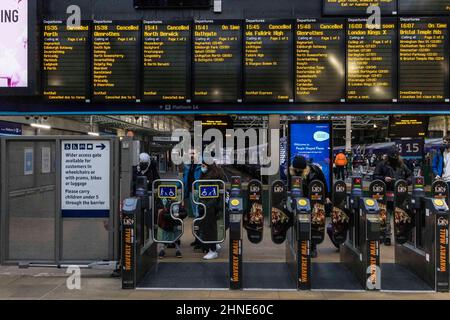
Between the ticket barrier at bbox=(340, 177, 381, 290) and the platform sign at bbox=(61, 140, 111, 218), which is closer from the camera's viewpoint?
the ticket barrier at bbox=(340, 177, 381, 290)

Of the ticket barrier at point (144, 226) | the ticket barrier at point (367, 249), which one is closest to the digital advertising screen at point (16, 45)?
the ticket barrier at point (144, 226)

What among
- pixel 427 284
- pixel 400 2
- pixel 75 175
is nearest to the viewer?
pixel 427 284

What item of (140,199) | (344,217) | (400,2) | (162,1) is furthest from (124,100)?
(400,2)

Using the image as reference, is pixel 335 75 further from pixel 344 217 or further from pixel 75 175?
pixel 75 175

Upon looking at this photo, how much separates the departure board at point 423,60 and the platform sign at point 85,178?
5343 millimetres

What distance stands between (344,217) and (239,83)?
119 inches

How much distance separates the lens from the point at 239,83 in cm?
841

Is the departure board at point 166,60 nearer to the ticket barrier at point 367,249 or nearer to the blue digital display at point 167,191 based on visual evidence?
the blue digital display at point 167,191

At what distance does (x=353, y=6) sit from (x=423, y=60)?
5.18 ft

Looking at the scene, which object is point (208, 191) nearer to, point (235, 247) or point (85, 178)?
point (235, 247)

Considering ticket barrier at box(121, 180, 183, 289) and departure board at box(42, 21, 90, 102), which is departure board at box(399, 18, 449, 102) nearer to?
ticket barrier at box(121, 180, 183, 289)

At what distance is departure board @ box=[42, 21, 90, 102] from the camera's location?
27.7ft

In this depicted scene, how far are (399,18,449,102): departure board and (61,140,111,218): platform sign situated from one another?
534 centimetres

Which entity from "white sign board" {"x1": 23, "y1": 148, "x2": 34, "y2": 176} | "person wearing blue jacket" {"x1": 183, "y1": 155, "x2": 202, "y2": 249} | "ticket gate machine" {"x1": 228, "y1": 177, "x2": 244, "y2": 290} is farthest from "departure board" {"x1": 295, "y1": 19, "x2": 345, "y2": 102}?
"white sign board" {"x1": 23, "y1": 148, "x2": 34, "y2": 176}
